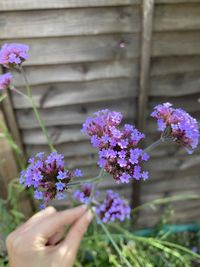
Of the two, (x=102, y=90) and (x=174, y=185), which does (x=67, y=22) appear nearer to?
(x=102, y=90)

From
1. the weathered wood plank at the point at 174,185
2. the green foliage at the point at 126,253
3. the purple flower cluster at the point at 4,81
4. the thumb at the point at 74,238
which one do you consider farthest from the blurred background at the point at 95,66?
the thumb at the point at 74,238

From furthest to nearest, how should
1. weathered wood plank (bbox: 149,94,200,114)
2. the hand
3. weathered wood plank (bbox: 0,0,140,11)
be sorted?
weathered wood plank (bbox: 149,94,200,114)
weathered wood plank (bbox: 0,0,140,11)
the hand

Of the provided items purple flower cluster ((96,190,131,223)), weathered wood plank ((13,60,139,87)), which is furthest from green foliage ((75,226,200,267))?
weathered wood plank ((13,60,139,87))

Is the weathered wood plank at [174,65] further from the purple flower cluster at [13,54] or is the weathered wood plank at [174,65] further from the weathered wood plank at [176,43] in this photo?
the purple flower cluster at [13,54]

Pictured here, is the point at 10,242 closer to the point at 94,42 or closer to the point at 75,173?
the point at 75,173

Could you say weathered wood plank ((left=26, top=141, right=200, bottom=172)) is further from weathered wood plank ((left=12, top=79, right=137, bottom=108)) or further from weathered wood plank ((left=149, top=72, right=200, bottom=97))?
weathered wood plank ((left=149, top=72, right=200, bottom=97))

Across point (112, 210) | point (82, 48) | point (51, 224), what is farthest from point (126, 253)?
point (82, 48)
